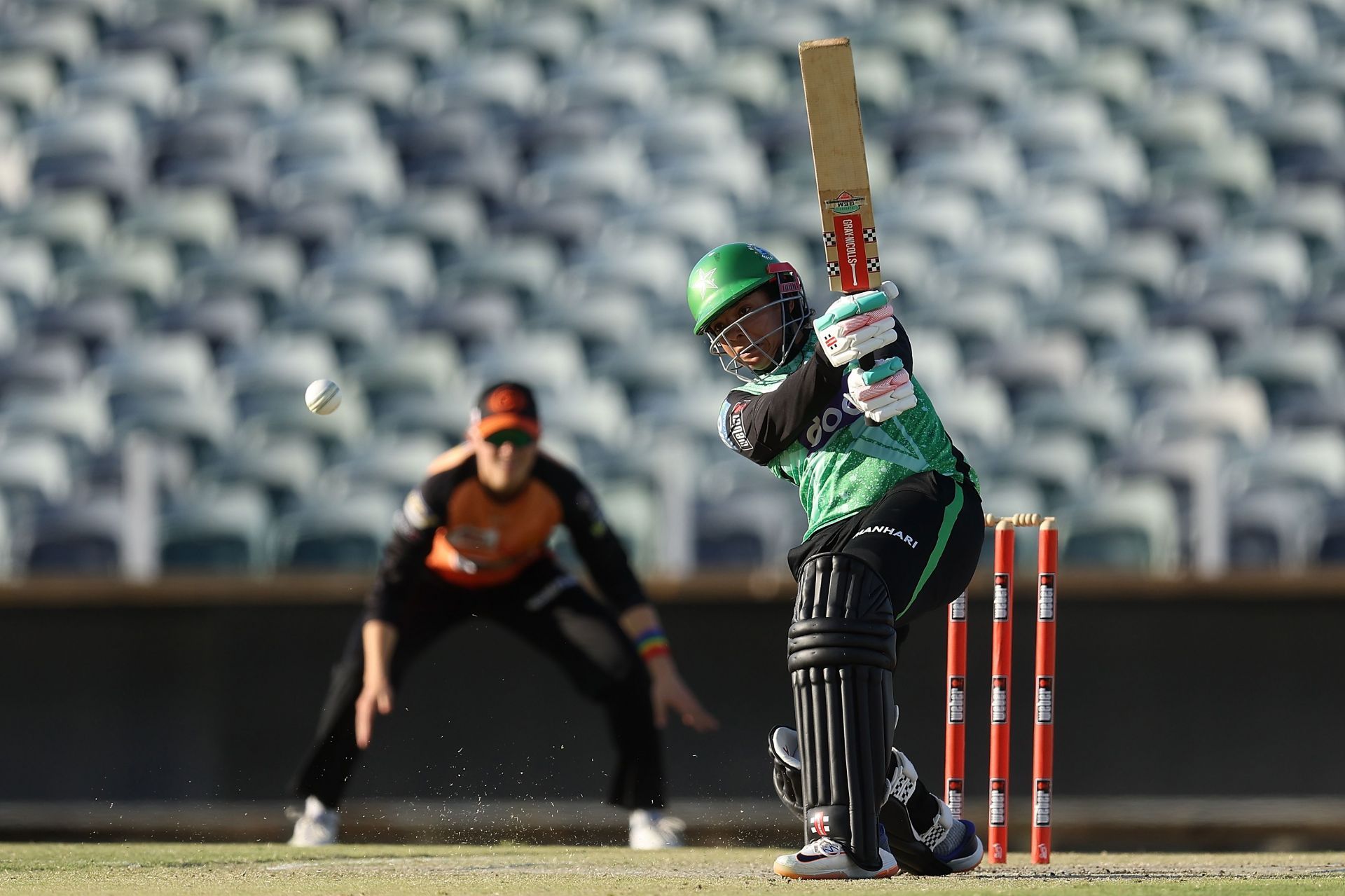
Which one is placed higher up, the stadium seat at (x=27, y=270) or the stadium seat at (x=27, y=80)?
the stadium seat at (x=27, y=80)

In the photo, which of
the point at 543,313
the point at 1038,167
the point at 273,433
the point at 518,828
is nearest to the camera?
the point at 518,828

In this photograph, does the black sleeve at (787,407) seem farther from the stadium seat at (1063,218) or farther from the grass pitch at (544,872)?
the stadium seat at (1063,218)

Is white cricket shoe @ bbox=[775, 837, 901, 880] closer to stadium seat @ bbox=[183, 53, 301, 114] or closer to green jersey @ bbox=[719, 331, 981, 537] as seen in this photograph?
green jersey @ bbox=[719, 331, 981, 537]

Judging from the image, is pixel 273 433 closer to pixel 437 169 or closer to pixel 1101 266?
pixel 437 169

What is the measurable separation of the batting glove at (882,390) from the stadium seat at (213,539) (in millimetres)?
6292

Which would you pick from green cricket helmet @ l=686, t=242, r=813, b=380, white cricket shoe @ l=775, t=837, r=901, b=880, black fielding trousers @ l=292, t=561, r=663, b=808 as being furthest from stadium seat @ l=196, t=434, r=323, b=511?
white cricket shoe @ l=775, t=837, r=901, b=880

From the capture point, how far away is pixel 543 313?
37.7 feet

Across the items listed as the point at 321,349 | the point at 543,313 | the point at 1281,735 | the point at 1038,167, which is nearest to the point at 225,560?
the point at 321,349

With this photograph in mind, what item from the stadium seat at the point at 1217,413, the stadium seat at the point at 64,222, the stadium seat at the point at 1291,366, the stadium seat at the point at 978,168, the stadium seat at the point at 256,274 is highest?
the stadium seat at the point at 64,222

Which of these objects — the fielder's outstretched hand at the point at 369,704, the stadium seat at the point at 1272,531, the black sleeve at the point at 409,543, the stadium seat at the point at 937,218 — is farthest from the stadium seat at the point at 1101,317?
the fielder's outstretched hand at the point at 369,704

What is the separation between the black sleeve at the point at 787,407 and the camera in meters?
3.85

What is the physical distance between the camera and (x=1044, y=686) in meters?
4.68

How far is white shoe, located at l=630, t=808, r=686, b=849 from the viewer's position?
6.41 m

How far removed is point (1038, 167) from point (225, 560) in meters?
6.17
